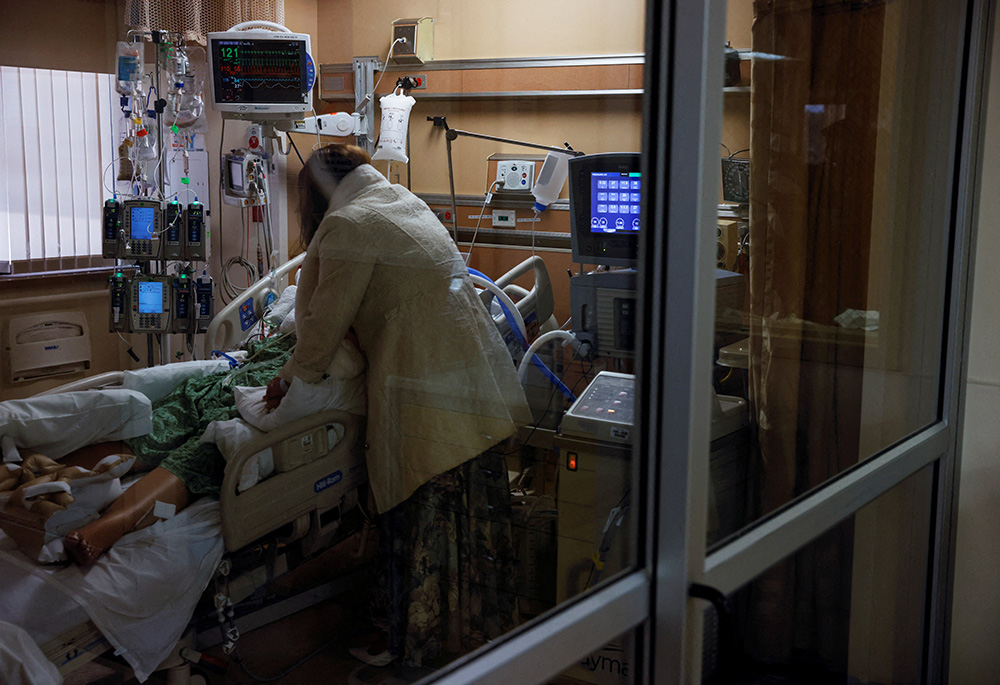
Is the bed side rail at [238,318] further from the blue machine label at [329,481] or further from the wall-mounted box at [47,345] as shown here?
the blue machine label at [329,481]

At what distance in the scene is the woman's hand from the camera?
1547mm

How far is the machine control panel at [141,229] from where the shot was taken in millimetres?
1053

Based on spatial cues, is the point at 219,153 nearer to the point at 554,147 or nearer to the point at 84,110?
the point at 84,110

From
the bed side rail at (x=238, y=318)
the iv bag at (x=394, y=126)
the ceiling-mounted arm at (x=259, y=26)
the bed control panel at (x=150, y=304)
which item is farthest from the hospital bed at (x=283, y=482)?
the ceiling-mounted arm at (x=259, y=26)

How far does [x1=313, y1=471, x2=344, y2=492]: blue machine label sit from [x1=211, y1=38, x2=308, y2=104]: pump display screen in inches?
29.0

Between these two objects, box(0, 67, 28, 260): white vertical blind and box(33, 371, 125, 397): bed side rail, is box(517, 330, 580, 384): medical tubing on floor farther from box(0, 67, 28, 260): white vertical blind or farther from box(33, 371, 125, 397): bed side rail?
box(0, 67, 28, 260): white vertical blind

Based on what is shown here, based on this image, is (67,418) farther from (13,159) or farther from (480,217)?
(480,217)

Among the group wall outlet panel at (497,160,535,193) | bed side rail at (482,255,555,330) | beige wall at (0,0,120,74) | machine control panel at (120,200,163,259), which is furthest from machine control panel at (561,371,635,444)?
beige wall at (0,0,120,74)

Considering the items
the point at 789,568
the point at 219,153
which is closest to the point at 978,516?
the point at 789,568

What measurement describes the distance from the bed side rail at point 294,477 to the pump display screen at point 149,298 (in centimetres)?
52

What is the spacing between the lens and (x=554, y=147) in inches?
74.1

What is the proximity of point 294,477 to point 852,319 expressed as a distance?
1294mm

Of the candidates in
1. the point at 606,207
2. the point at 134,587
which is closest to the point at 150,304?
the point at 134,587

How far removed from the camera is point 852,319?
2002 mm
